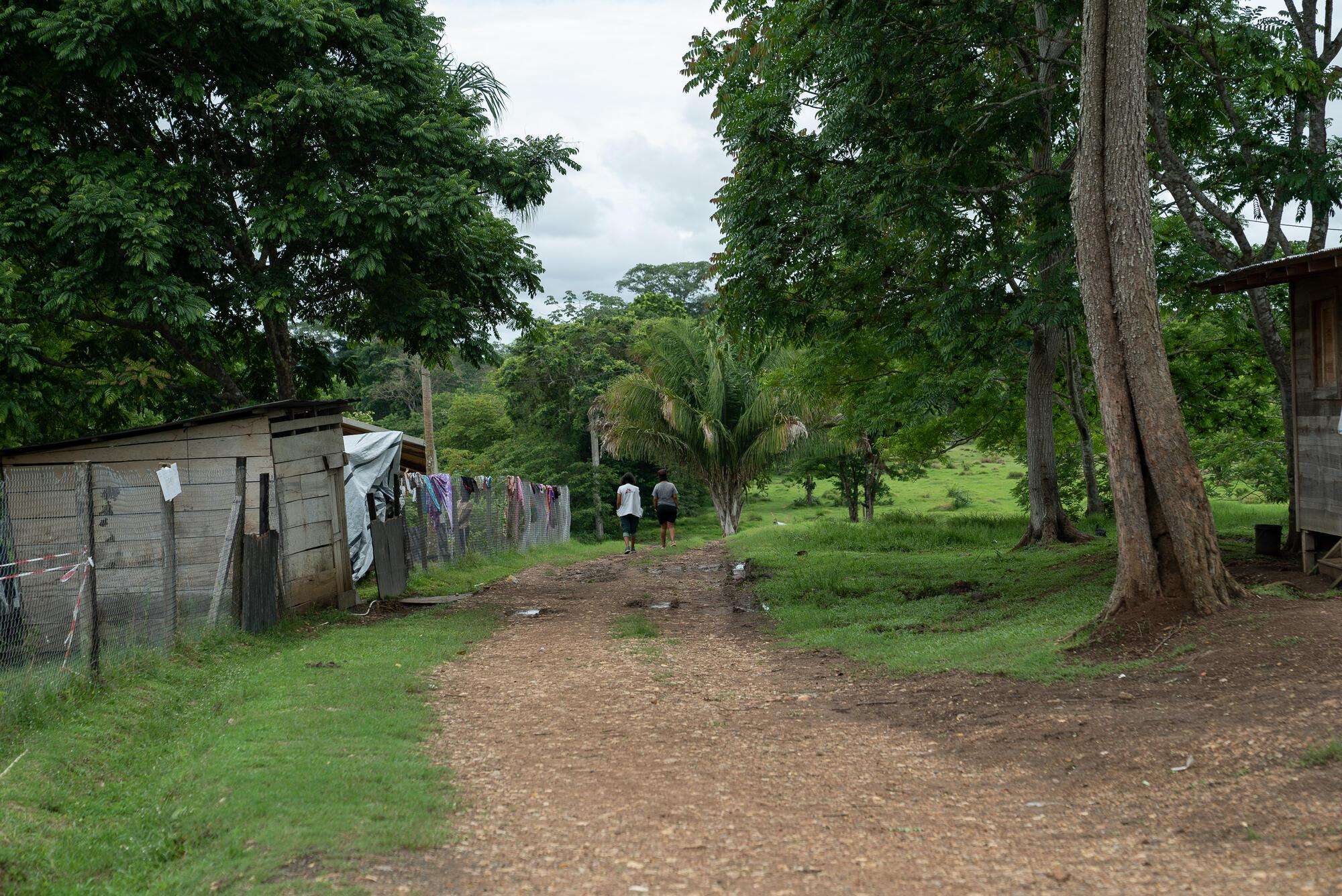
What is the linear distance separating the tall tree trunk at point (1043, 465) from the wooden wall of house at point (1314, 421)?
6193mm

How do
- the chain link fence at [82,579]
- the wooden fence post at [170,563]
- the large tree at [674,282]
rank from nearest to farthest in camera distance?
the chain link fence at [82,579]
the wooden fence post at [170,563]
the large tree at [674,282]

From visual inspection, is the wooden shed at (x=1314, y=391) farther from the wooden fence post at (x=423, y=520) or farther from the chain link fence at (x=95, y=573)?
the wooden fence post at (x=423, y=520)

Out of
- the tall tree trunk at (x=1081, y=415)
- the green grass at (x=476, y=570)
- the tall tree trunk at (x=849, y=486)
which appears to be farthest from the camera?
the tall tree trunk at (x=849, y=486)

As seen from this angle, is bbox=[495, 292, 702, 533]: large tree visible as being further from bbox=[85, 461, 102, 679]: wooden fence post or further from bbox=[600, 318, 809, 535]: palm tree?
bbox=[85, 461, 102, 679]: wooden fence post

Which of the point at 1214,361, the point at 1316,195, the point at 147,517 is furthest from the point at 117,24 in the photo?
the point at 1214,361

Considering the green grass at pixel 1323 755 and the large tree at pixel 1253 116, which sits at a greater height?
the large tree at pixel 1253 116

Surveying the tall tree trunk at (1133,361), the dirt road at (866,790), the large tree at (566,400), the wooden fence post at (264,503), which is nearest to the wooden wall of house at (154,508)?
the wooden fence post at (264,503)

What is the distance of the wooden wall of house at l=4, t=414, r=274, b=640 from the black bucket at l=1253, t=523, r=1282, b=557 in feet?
36.9

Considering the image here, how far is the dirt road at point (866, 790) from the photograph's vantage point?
412 centimetres

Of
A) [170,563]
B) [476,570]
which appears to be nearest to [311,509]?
[170,563]

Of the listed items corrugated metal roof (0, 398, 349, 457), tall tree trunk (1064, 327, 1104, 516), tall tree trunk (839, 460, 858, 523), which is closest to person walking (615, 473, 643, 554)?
tall tree trunk (839, 460, 858, 523)

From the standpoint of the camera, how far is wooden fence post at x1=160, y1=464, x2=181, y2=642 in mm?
8695

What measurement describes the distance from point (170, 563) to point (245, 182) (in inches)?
236

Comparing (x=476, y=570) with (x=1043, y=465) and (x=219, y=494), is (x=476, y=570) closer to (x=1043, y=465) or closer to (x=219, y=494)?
(x=219, y=494)
